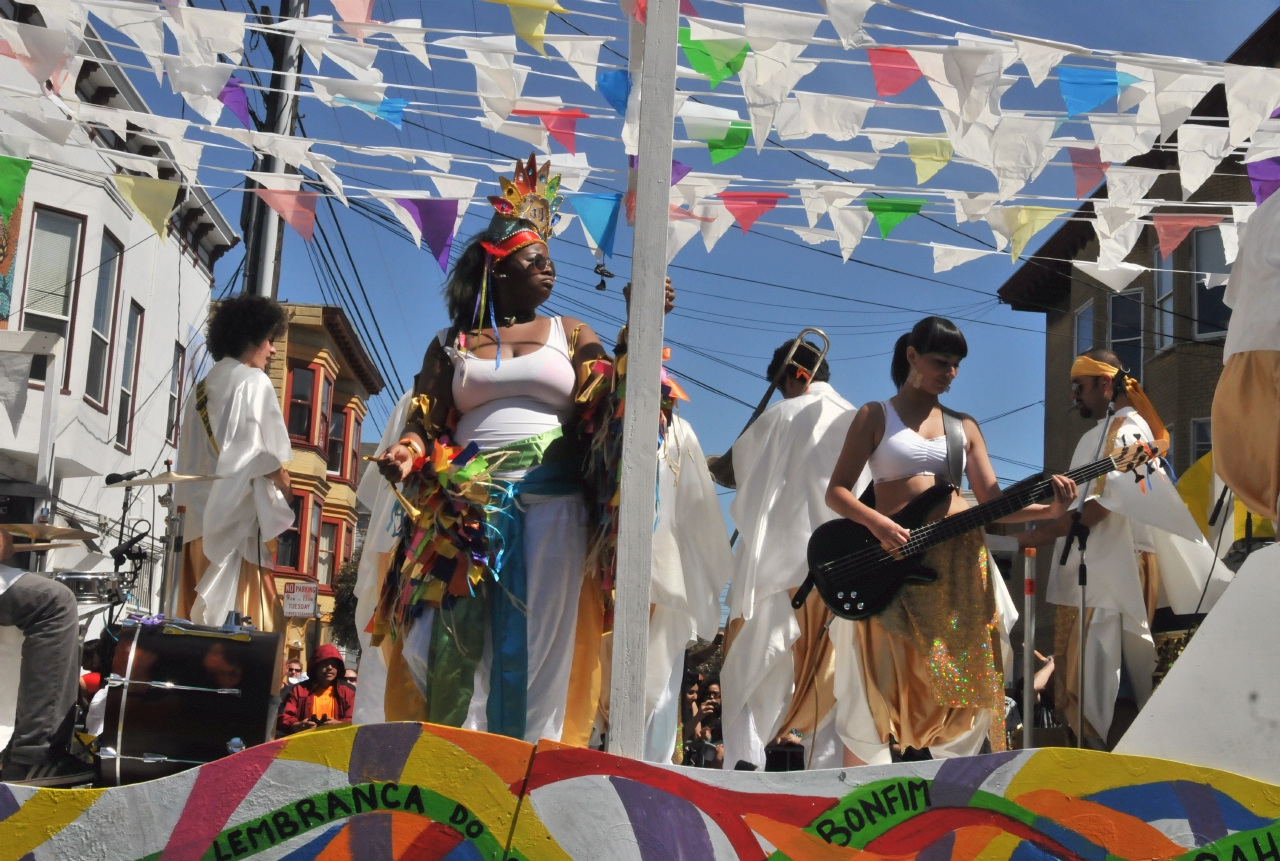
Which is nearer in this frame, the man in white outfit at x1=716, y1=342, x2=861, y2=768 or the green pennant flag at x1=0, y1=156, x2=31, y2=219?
the green pennant flag at x1=0, y1=156, x2=31, y2=219

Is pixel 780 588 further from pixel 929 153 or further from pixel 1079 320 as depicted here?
pixel 1079 320

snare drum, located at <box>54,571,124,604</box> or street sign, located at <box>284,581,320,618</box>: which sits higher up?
street sign, located at <box>284,581,320,618</box>

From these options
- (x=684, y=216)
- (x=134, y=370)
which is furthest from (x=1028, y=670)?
(x=134, y=370)

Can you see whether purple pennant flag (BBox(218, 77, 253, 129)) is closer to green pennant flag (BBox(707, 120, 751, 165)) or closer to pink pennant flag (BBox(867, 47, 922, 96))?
green pennant flag (BBox(707, 120, 751, 165))

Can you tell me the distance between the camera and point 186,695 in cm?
382

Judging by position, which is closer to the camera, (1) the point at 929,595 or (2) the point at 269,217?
(1) the point at 929,595

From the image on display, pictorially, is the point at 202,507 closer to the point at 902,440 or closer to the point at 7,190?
the point at 7,190

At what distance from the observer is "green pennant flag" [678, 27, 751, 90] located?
4.51 m

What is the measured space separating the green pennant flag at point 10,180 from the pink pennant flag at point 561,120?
6.68 ft

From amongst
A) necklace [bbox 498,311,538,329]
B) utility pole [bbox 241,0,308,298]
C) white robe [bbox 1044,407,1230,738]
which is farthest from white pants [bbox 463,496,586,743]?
utility pole [bbox 241,0,308,298]

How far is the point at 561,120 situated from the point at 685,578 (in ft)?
7.06

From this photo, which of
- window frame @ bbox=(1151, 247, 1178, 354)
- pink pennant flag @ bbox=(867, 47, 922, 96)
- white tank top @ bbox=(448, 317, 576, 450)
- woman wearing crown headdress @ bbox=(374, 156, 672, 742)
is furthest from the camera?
window frame @ bbox=(1151, 247, 1178, 354)

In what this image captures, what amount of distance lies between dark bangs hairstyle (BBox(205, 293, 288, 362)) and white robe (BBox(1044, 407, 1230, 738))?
3.89 metres

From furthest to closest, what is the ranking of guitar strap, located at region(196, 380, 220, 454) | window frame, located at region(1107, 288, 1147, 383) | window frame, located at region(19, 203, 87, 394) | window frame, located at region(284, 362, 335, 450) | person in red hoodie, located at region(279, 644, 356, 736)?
window frame, located at region(284, 362, 335, 450) < window frame, located at region(1107, 288, 1147, 383) < window frame, located at region(19, 203, 87, 394) < person in red hoodie, located at region(279, 644, 356, 736) < guitar strap, located at region(196, 380, 220, 454)
